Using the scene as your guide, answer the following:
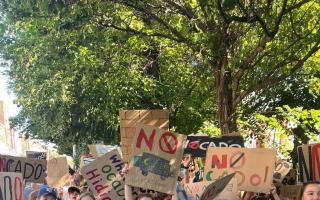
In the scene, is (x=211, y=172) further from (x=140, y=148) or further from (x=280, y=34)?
(x=280, y=34)

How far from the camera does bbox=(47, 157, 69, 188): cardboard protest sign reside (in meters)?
10.2

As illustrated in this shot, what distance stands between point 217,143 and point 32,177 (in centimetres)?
273

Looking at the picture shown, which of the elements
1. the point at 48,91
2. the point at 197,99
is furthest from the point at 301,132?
the point at 48,91

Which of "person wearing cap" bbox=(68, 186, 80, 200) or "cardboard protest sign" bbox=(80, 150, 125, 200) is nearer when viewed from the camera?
"cardboard protest sign" bbox=(80, 150, 125, 200)

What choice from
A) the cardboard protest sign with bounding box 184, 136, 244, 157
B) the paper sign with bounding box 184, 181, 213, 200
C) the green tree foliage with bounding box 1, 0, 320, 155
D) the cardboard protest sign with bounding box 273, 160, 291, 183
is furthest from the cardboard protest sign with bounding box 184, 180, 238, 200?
the green tree foliage with bounding box 1, 0, 320, 155

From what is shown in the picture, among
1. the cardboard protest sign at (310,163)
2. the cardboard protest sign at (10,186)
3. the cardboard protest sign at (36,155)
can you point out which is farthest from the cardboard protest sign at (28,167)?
the cardboard protest sign at (36,155)

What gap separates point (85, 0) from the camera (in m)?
9.05

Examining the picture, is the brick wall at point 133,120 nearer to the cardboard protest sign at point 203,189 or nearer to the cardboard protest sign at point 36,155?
the cardboard protest sign at point 203,189

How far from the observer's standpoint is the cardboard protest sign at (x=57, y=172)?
10196 mm

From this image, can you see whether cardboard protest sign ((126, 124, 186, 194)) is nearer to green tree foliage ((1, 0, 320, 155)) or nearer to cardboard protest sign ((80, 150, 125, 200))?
cardboard protest sign ((80, 150, 125, 200))

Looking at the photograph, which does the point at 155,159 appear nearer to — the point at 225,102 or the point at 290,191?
the point at 290,191

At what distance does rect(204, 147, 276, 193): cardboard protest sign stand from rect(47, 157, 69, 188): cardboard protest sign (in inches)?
162

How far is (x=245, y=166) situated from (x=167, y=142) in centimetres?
101

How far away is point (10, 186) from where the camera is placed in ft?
18.7
